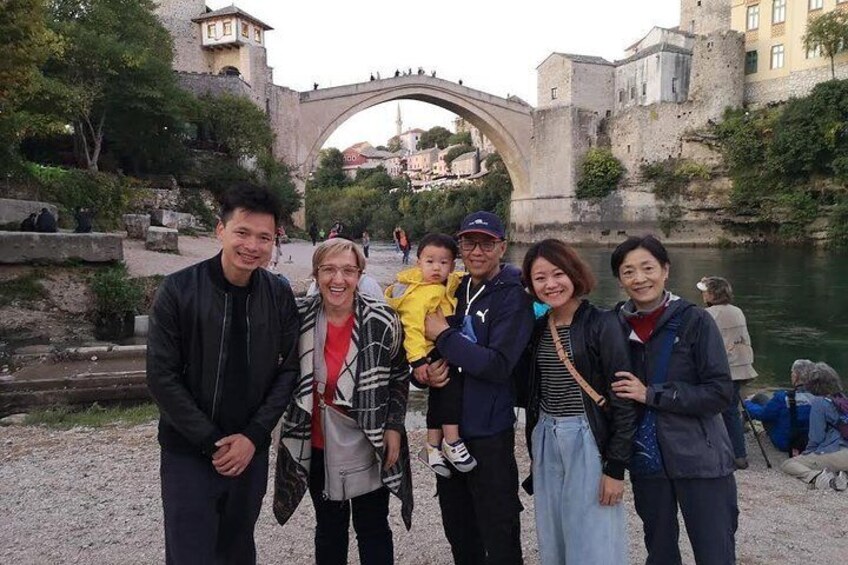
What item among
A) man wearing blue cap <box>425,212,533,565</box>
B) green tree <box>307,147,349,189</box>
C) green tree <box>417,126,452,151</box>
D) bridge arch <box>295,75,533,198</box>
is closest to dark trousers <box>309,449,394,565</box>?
man wearing blue cap <box>425,212,533,565</box>

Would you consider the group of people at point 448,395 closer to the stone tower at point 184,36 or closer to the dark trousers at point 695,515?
the dark trousers at point 695,515

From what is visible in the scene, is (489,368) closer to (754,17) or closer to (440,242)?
(440,242)

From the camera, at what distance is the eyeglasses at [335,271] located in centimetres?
188

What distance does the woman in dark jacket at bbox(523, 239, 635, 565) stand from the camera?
1.78 metres

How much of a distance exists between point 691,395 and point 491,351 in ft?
1.92

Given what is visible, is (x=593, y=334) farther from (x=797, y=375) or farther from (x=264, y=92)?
(x=264, y=92)

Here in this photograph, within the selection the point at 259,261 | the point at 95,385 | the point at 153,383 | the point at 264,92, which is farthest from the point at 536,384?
the point at 264,92

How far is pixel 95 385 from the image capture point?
17.4 ft

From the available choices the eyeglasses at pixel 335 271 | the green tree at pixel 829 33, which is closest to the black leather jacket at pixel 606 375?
the eyeglasses at pixel 335 271

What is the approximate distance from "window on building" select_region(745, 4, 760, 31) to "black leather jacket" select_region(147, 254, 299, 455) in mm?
32498

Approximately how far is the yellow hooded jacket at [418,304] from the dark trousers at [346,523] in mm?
461

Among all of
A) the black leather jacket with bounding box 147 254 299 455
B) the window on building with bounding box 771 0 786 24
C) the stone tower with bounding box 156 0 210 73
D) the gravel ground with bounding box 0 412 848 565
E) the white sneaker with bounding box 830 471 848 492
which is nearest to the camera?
the black leather jacket with bounding box 147 254 299 455

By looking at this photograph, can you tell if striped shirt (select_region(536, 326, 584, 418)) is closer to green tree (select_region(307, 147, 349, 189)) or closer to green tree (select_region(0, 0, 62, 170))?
green tree (select_region(0, 0, 62, 170))

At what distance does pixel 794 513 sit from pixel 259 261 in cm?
286
